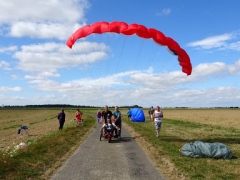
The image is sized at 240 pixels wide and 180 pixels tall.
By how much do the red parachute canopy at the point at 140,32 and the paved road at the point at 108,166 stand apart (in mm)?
5957

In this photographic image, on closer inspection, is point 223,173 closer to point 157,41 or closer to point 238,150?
point 238,150

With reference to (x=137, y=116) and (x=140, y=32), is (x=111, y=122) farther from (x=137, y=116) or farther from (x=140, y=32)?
(x=137, y=116)

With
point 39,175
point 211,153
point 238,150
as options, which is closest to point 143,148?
point 211,153

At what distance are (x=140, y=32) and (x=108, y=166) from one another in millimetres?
7898

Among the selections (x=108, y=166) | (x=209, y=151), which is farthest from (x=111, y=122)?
(x=108, y=166)

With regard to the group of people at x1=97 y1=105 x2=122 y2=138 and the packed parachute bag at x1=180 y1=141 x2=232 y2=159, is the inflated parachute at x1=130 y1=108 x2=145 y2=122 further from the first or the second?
the packed parachute bag at x1=180 y1=141 x2=232 y2=159

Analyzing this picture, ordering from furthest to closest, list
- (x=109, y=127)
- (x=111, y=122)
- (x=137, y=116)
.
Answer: (x=137, y=116) < (x=111, y=122) < (x=109, y=127)

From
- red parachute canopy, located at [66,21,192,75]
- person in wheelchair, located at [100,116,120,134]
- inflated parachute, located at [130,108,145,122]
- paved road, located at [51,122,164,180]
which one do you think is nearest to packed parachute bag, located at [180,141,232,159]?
paved road, located at [51,122,164,180]

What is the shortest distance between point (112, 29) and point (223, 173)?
945cm

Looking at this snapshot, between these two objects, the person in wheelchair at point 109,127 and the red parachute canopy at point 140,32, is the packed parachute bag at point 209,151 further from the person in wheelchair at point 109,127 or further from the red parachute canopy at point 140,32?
the person in wheelchair at point 109,127

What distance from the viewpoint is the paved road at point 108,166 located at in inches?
333

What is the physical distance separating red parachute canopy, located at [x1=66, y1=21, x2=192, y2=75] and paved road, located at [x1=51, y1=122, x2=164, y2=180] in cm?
596

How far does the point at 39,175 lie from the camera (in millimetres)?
8742

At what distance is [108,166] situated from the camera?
32.3 ft
